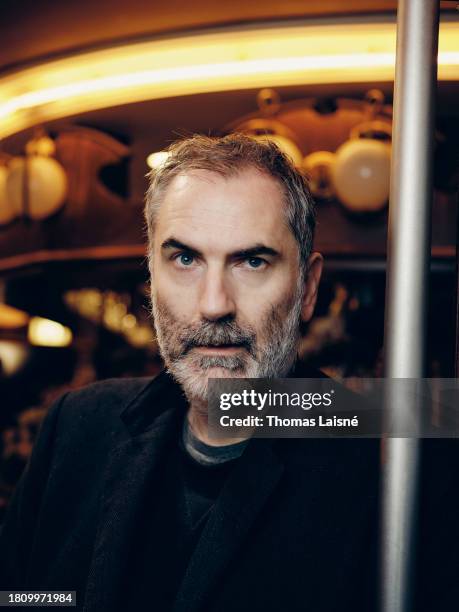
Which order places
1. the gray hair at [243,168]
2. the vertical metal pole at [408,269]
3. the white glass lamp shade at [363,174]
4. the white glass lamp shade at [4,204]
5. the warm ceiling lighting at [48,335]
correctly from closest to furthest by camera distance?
the vertical metal pole at [408,269] → the gray hair at [243,168] → the white glass lamp shade at [363,174] → the white glass lamp shade at [4,204] → the warm ceiling lighting at [48,335]

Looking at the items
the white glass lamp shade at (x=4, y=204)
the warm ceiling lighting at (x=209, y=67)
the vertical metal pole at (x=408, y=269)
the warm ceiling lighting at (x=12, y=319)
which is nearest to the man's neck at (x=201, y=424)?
the vertical metal pole at (x=408, y=269)

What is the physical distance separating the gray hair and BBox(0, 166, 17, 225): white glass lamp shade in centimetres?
236

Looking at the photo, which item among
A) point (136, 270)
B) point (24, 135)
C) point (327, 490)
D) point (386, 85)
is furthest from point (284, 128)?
point (327, 490)

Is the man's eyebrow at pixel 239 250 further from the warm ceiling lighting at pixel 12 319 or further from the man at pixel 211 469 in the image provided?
the warm ceiling lighting at pixel 12 319

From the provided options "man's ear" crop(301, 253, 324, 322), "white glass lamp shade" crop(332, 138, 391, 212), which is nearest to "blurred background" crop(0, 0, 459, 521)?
"white glass lamp shade" crop(332, 138, 391, 212)

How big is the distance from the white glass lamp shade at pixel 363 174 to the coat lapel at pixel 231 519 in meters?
1.95

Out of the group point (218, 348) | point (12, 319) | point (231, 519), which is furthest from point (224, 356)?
point (12, 319)

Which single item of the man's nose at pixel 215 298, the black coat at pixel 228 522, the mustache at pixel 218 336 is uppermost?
the man's nose at pixel 215 298

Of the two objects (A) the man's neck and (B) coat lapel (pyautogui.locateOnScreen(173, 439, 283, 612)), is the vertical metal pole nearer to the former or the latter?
(B) coat lapel (pyautogui.locateOnScreen(173, 439, 283, 612))

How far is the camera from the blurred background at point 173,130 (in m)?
2.48

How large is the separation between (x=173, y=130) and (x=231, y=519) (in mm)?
2502

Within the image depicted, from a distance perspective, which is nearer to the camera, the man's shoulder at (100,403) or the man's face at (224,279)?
the man's face at (224,279)

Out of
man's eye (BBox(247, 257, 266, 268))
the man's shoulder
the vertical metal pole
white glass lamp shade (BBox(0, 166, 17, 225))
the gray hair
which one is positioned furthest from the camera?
white glass lamp shade (BBox(0, 166, 17, 225))

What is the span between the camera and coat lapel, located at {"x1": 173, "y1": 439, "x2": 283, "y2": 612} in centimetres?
92
